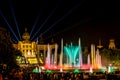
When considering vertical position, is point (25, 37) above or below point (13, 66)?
above

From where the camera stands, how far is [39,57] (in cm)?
10631

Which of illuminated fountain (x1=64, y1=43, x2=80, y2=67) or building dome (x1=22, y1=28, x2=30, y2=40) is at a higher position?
building dome (x1=22, y1=28, x2=30, y2=40)

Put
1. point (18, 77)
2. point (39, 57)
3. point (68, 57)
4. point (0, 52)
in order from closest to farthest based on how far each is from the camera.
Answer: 1. point (18, 77)
2. point (0, 52)
3. point (68, 57)
4. point (39, 57)

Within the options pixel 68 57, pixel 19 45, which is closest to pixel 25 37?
pixel 19 45

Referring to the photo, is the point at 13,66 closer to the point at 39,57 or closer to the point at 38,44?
the point at 39,57

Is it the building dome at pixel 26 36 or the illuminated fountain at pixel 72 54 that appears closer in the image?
the illuminated fountain at pixel 72 54

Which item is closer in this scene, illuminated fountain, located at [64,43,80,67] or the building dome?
illuminated fountain, located at [64,43,80,67]

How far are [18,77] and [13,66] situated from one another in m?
14.4

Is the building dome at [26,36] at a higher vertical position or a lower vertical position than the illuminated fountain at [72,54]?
higher

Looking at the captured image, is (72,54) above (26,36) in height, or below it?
below

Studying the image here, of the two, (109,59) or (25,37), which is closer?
(109,59)

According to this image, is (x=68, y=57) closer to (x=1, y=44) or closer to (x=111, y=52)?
(x=111, y=52)

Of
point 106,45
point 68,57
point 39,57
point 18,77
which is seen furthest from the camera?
point 106,45

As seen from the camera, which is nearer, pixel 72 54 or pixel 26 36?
pixel 72 54
